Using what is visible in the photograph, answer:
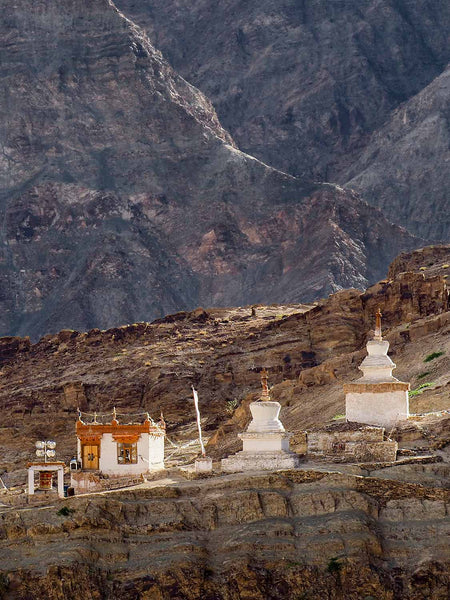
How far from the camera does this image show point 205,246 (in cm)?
19425

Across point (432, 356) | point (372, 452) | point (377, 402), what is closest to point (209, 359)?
point (432, 356)

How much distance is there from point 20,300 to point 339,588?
5368 inches

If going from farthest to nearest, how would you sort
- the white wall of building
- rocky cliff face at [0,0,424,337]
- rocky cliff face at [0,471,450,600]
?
1. rocky cliff face at [0,0,424,337]
2. the white wall of building
3. rocky cliff face at [0,471,450,600]

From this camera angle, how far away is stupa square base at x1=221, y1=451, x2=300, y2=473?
60.3 m

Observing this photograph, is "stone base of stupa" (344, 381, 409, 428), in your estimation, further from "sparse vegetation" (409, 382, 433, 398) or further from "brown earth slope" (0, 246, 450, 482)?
"brown earth slope" (0, 246, 450, 482)

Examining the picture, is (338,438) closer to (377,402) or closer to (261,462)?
(377,402)

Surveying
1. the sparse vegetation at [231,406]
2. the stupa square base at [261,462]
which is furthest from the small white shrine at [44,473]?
the sparse vegetation at [231,406]

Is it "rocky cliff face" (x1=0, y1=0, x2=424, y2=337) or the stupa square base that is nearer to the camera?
the stupa square base

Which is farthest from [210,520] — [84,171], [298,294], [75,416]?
[84,171]

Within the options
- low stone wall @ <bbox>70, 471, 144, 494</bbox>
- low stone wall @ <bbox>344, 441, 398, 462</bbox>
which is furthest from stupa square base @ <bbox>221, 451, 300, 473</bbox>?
low stone wall @ <bbox>70, 471, 144, 494</bbox>

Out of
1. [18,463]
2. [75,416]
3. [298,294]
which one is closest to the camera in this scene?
[18,463]

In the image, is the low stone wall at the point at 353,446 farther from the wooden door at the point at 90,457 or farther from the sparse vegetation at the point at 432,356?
the sparse vegetation at the point at 432,356

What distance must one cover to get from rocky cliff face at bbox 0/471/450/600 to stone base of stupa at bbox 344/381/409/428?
6762mm

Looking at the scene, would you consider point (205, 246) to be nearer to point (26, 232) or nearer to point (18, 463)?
point (26, 232)
